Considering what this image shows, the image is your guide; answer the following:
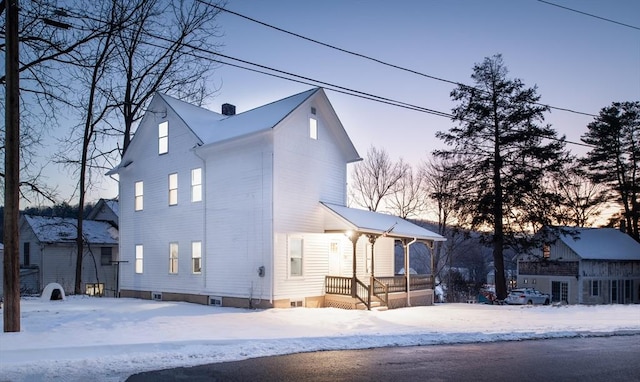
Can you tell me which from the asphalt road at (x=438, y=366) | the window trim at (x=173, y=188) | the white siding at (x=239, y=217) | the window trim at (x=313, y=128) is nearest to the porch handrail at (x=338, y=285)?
the white siding at (x=239, y=217)

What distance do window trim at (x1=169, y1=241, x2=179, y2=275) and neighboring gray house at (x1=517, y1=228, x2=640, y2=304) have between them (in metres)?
27.0

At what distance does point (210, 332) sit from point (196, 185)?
10071 mm

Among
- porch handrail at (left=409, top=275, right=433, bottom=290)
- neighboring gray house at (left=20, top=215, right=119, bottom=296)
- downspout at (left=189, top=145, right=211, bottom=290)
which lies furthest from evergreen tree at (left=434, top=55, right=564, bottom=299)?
neighboring gray house at (left=20, top=215, right=119, bottom=296)

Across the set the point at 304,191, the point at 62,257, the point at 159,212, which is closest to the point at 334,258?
the point at 304,191

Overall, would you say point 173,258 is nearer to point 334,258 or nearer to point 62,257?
point 334,258

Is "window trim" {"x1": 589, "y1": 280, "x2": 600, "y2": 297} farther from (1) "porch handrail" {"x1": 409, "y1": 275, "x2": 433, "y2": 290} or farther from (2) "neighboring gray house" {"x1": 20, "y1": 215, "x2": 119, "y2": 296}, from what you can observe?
(2) "neighboring gray house" {"x1": 20, "y1": 215, "x2": 119, "y2": 296}

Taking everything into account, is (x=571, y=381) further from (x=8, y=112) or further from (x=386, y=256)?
(x=386, y=256)

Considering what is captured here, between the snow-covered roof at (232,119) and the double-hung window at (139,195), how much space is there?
466 cm

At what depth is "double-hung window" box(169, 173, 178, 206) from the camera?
22656 millimetres

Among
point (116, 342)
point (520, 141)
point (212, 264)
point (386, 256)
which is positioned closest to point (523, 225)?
point (520, 141)

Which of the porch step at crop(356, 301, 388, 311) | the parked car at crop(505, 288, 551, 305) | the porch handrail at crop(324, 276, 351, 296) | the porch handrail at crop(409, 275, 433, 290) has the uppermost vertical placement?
the porch handrail at crop(324, 276, 351, 296)

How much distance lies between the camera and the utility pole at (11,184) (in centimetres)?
1148

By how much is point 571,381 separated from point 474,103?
2490 centimetres

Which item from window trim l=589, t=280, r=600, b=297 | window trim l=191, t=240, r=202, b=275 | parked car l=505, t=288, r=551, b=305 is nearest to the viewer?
window trim l=191, t=240, r=202, b=275
